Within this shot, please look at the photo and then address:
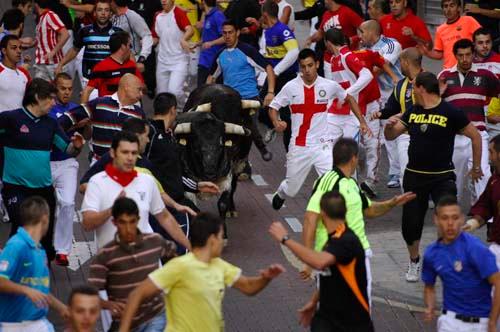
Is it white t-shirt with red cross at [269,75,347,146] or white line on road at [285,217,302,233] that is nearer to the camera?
white t-shirt with red cross at [269,75,347,146]

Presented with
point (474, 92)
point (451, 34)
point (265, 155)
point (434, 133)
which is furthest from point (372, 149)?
point (434, 133)

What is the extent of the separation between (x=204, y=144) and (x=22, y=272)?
5786 millimetres

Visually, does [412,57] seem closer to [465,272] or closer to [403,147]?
[403,147]

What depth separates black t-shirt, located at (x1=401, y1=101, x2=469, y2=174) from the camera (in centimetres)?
1367

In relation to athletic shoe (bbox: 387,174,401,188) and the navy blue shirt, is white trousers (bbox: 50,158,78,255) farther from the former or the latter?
athletic shoe (bbox: 387,174,401,188)

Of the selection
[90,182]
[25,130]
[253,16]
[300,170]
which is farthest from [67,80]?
[253,16]

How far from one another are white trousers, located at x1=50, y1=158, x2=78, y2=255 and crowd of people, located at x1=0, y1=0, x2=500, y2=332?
0.6 inches

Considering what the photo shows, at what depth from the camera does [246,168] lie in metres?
18.8

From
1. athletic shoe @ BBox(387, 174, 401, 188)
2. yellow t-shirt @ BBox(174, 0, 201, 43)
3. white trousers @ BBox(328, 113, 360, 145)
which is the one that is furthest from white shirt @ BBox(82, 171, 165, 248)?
yellow t-shirt @ BBox(174, 0, 201, 43)

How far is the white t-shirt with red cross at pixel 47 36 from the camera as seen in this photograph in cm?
2138

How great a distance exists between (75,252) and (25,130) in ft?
7.25

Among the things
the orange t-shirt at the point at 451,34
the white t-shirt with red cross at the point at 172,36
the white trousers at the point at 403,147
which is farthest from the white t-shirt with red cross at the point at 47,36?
the white trousers at the point at 403,147

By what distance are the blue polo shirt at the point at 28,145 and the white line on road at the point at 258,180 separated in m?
5.38

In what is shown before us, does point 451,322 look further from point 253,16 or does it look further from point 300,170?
point 253,16
